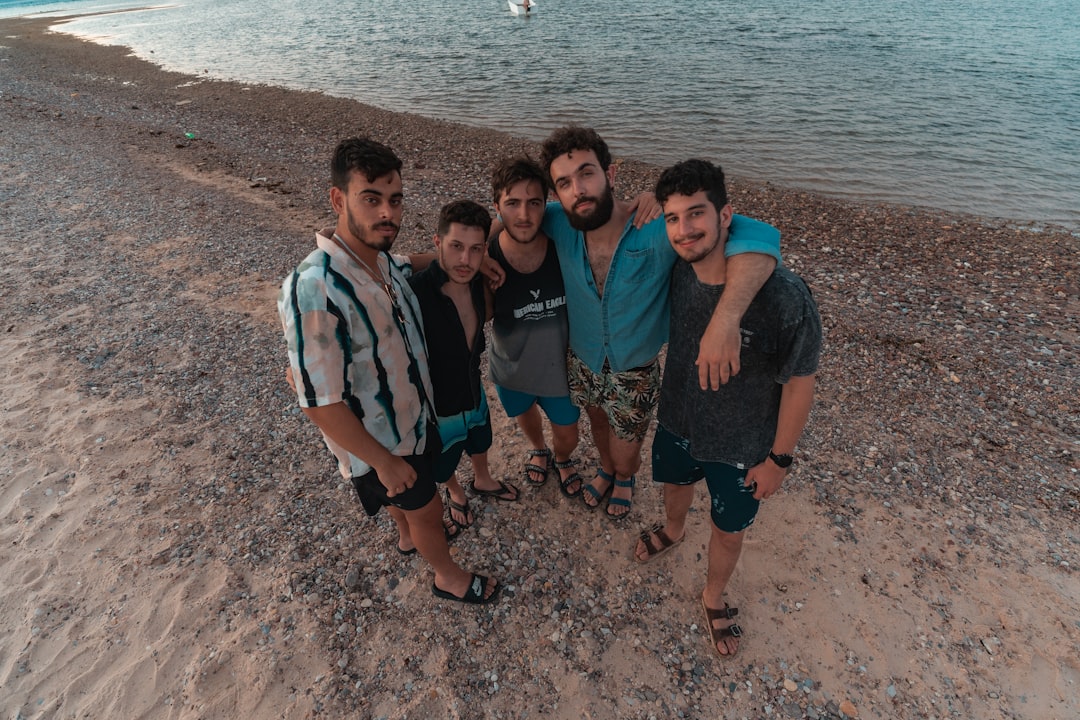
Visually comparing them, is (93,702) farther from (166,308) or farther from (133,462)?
(166,308)

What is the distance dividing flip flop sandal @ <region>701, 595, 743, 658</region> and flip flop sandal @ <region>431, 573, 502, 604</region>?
164 centimetres

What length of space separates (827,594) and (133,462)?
22.0ft

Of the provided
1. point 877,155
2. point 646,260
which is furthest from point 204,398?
point 877,155

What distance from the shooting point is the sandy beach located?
3.55 m

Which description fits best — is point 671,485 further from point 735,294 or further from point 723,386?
point 735,294

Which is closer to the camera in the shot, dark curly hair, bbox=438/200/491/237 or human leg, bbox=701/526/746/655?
dark curly hair, bbox=438/200/491/237

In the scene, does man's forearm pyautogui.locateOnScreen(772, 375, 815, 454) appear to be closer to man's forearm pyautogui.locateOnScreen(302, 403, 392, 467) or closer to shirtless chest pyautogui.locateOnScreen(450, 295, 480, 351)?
shirtless chest pyautogui.locateOnScreen(450, 295, 480, 351)

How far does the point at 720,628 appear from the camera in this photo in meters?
3.78

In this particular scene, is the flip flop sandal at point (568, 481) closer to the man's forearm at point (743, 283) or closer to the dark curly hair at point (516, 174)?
the dark curly hair at point (516, 174)

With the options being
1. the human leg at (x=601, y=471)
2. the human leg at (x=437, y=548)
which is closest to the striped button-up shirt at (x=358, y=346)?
the human leg at (x=437, y=548)

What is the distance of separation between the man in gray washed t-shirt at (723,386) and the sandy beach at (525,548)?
79cm

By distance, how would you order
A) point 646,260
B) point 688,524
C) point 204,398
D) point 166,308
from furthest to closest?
point 166,308
point 204,398
point 688,524
point 646,260

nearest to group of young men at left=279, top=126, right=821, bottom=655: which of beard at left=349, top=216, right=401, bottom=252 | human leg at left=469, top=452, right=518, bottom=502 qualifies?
beard at left=349, top=216, right=401, bottom=252

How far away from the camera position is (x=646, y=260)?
3.17 metres
